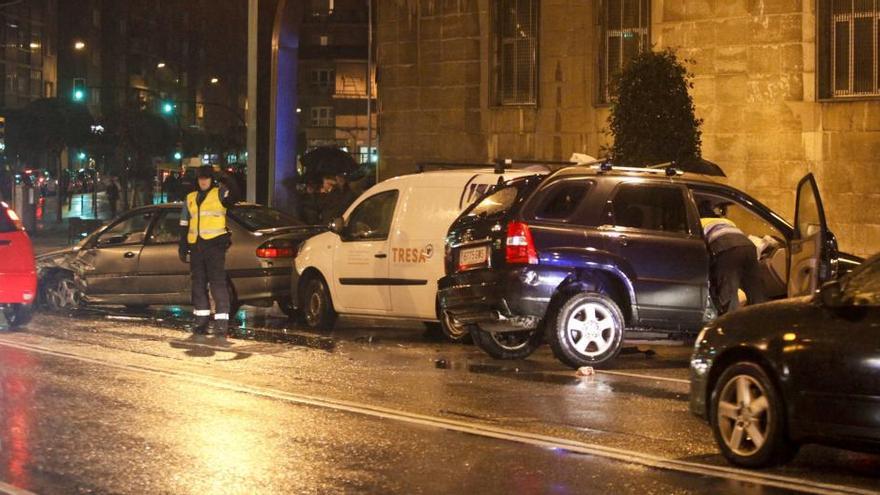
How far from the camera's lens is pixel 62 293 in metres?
16.0

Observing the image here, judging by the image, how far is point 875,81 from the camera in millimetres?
18422

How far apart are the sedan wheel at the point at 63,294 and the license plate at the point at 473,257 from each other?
6631 mm

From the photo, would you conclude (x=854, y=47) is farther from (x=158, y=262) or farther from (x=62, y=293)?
(x=62, y=293)

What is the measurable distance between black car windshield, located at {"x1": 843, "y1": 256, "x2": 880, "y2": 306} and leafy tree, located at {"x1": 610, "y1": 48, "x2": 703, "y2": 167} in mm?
9947

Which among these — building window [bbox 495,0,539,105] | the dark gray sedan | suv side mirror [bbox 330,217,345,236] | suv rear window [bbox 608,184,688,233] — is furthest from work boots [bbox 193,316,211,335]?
building window [bbox 495,0,539,105]

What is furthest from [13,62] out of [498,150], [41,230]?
[498,150]

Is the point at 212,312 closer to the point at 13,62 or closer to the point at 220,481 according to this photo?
the point at 220,481

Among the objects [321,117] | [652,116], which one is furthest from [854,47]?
[321,117]

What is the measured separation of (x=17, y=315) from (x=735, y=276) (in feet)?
26.2

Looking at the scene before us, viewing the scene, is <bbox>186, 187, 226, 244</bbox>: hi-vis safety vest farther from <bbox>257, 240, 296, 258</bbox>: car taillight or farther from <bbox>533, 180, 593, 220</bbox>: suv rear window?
<bbox>533, 180, 593, 220</bbox>: suv rear window

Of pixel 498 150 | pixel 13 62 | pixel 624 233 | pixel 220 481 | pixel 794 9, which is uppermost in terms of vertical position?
pixel 13 62

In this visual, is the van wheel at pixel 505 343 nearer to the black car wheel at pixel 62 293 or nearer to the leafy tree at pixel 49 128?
the black car wheel at pixel 62 293

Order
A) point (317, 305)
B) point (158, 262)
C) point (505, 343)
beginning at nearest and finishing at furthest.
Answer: point (505, 343)
point (317, 305)
point (158, 262)

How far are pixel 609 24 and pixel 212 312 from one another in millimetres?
9352
